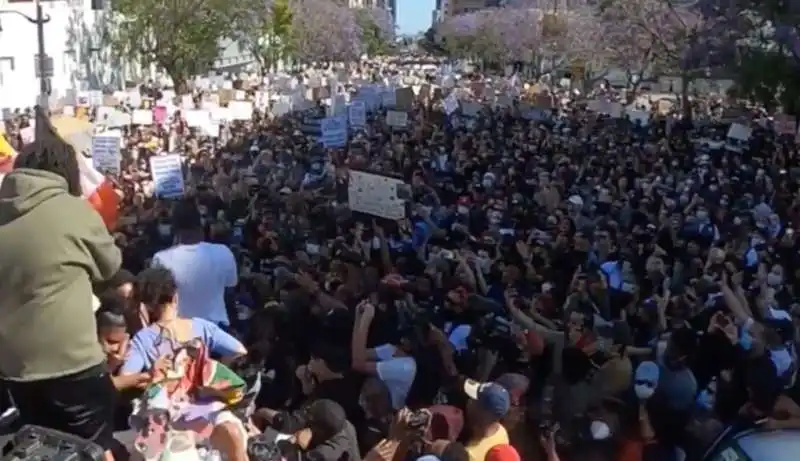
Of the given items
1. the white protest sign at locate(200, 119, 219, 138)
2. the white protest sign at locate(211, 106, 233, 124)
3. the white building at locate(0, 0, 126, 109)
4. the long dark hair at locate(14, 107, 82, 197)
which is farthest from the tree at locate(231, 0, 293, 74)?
the long dark hair at locate(14, 107, 82, 197)

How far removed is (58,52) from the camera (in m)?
44.4

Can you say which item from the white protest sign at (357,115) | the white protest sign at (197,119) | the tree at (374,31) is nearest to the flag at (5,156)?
the white protest sign at (197,119)

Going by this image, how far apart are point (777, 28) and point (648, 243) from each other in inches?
597

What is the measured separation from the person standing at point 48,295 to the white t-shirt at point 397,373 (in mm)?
2808

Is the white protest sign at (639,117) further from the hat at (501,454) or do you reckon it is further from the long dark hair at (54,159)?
the long dark hair at (54,159)

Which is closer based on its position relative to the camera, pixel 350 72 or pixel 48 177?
pixel 48 177

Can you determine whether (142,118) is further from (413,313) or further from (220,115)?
(413,313)

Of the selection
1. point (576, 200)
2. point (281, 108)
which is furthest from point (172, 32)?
point (576, 200)

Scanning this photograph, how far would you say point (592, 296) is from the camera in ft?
30.1

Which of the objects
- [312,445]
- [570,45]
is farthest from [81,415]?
[570,45]

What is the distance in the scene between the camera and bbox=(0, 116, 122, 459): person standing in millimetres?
3350

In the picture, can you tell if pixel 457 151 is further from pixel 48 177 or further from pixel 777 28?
pixel 48 177

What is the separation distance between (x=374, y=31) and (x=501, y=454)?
10322cm

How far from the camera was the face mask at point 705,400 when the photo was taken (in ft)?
20.5
